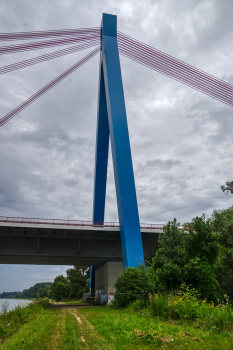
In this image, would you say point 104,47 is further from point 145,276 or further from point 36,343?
point 36,343

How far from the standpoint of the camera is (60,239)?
29562 millimetres

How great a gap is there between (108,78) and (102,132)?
35.4ft

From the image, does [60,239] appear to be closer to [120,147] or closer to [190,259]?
[120,147]

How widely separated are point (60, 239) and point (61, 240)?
189mm

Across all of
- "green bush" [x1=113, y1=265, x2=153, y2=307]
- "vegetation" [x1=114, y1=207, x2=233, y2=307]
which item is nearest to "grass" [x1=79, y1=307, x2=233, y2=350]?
"vegetation" [x1=114, y1=207, x2=233, y2=307]

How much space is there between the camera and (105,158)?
3997cm

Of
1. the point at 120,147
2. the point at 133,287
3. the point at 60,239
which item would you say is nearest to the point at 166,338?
the point at 133,287

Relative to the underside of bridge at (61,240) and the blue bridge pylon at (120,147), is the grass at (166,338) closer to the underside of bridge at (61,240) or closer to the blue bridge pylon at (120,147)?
the blue bridge pylon at (120,147)

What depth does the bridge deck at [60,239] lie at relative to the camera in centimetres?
2684

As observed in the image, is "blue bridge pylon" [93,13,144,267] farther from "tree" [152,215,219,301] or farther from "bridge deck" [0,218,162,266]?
"tree" [152,215,219,301]

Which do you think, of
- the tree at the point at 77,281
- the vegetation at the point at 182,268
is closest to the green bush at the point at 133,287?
the vegetation at the point at 182,268

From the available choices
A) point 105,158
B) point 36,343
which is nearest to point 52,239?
point 105,158

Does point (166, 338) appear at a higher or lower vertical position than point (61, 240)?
lower

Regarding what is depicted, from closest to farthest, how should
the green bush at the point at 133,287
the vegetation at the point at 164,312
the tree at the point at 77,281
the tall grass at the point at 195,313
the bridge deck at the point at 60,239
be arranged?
1. the vegetation at the point at 164,312
2. the tall grass at the point at 195,313
3. the green bush at the point at 133,287
4. the bridge deck at the point at 60,239
5. the tree at the point at 77,281
